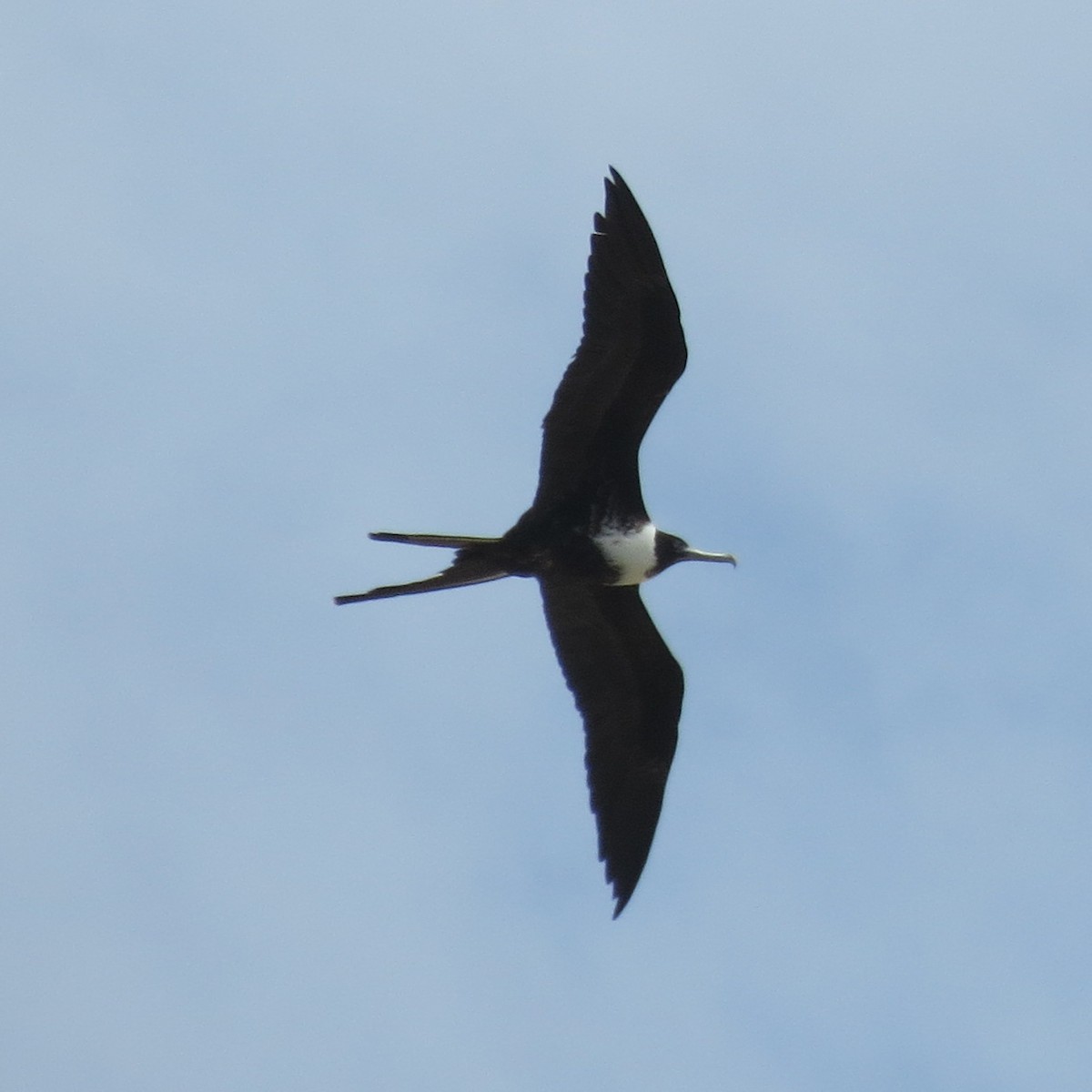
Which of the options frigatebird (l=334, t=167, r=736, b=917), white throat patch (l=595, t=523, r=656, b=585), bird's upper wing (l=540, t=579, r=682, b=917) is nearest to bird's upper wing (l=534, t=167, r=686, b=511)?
frigatebird (l=334, t=167, r=736, b=917)

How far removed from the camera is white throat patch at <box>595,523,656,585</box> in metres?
10.8

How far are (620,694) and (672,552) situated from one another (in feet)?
2.64

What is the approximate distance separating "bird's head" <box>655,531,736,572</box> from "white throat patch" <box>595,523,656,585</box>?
0.15ft

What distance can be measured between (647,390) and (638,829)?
7.51 ft

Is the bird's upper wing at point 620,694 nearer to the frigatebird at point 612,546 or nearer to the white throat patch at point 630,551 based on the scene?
the frigatebird at point 612,546

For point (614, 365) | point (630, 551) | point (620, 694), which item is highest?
point (614, 365)

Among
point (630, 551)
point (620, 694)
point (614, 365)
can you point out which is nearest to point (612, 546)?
point (630, 551)

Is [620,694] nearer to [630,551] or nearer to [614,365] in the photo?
[630,551]

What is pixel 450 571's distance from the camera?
415 inches

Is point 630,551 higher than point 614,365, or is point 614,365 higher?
point 614,365

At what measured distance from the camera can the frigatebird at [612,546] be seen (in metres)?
10.2

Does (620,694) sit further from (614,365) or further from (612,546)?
(614,365)

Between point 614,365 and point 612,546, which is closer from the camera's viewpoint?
point 614,365

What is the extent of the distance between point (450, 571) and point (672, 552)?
1.31m
